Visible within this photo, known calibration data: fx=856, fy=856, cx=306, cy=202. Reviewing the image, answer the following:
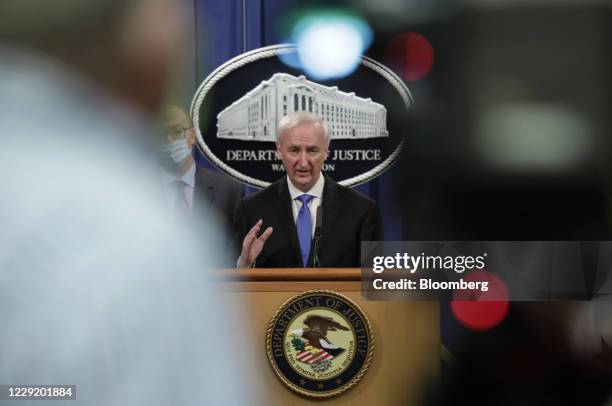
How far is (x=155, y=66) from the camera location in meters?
2.51

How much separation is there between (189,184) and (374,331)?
68 centimetres

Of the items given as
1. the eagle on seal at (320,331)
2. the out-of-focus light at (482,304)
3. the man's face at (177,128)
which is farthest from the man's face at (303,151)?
the out-of-focus light at (482,304)

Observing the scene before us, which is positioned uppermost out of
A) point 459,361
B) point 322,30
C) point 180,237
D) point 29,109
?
point 322,30

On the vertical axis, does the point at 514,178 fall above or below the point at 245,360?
above

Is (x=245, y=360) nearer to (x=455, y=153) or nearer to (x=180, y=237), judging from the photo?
(x=180, y=237)

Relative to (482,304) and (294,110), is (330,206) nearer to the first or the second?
(294,110)

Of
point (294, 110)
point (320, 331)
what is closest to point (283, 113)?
point (294, 110)

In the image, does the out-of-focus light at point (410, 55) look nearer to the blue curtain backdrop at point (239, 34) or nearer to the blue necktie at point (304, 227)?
the blue curtain backdrop at point (239, 34)

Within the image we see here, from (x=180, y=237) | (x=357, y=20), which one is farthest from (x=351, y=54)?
(x=180, y=237)

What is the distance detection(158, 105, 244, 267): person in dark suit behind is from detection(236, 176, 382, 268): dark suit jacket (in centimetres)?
4

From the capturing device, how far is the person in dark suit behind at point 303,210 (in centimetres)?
245

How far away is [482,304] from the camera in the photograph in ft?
8.02

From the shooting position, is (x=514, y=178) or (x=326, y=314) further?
(x=514, y=178)

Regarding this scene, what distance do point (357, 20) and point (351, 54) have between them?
10 cm
